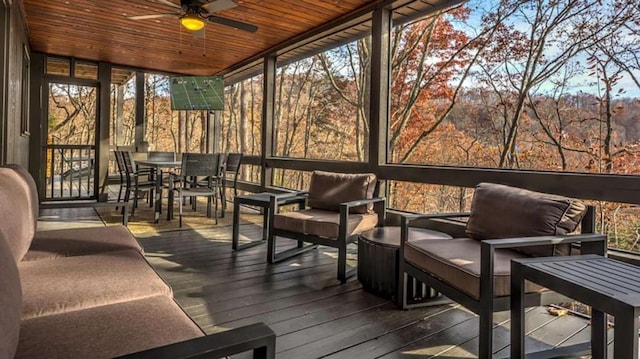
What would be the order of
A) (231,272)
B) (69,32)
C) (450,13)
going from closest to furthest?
1. (231,272)
2. (450,13)
3. (69,32)

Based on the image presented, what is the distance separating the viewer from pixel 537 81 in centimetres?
363

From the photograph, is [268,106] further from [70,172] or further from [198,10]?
[70,172]

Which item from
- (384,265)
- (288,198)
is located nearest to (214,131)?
(288,198)

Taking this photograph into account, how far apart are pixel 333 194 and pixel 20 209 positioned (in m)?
2.38

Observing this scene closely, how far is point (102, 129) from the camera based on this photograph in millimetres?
6945

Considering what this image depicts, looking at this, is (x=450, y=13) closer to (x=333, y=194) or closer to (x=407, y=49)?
(x=407, y=49)

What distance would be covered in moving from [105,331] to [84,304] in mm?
278

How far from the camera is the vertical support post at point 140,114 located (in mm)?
7551

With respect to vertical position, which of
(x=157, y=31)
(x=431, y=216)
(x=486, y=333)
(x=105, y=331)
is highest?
(x=157, y=31)

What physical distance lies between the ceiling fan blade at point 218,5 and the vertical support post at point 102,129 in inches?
161

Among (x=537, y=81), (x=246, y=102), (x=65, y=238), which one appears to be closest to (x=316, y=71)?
(x=246, y=102)

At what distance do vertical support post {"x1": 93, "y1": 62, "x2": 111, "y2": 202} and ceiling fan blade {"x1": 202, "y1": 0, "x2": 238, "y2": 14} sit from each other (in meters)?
4.08

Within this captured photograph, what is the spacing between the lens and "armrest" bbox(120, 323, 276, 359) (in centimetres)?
87

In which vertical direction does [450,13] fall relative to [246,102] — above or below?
above
